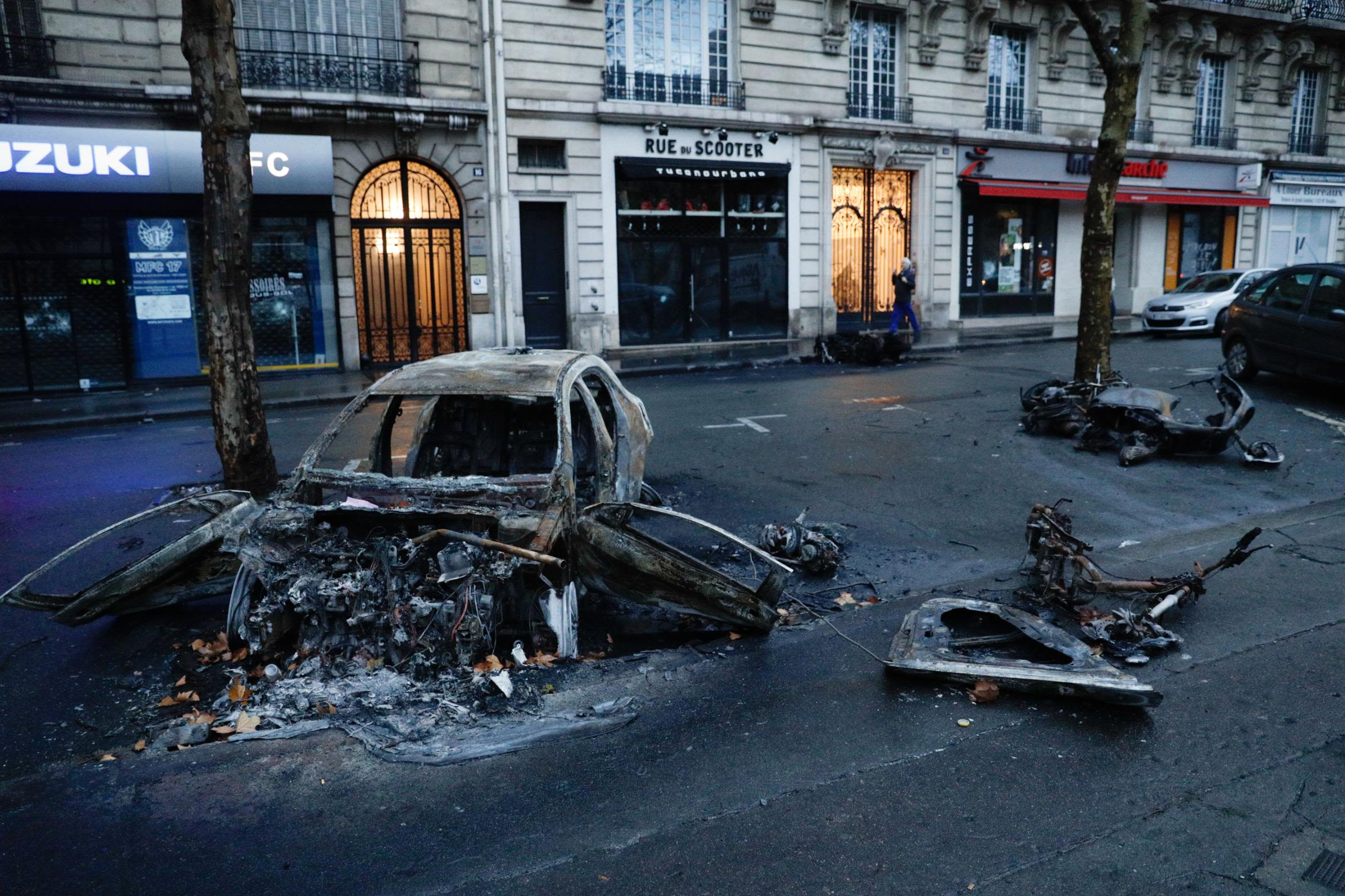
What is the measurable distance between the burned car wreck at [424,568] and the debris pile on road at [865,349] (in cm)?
1248

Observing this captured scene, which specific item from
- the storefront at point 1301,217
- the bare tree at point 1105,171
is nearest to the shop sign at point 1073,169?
the storefront at point 1301,217

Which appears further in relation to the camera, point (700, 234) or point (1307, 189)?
point (1307, 189)

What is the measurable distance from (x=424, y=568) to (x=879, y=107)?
21964 mm

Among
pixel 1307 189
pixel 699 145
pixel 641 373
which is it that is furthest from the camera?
pixel 1307 189

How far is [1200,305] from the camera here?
21.3 meters

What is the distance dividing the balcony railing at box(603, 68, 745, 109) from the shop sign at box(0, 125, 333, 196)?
6.60 metres

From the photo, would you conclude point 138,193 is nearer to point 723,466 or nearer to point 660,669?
point 723,466

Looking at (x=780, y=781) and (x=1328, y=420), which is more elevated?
(x=1328, y=420)

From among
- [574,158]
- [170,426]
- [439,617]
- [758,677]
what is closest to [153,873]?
[439,617]

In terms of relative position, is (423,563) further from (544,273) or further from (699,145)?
(699,145)

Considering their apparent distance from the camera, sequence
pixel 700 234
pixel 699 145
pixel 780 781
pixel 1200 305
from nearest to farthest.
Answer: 1. pixel 780 781
2. pixel 1200 305
3. pixel 699 145
4. pixel 700 234

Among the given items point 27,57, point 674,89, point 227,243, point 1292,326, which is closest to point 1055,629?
point 227,243

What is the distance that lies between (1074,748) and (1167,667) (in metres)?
1.25

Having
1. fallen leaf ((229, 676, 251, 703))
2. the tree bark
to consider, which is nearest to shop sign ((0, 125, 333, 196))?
the tree bark
